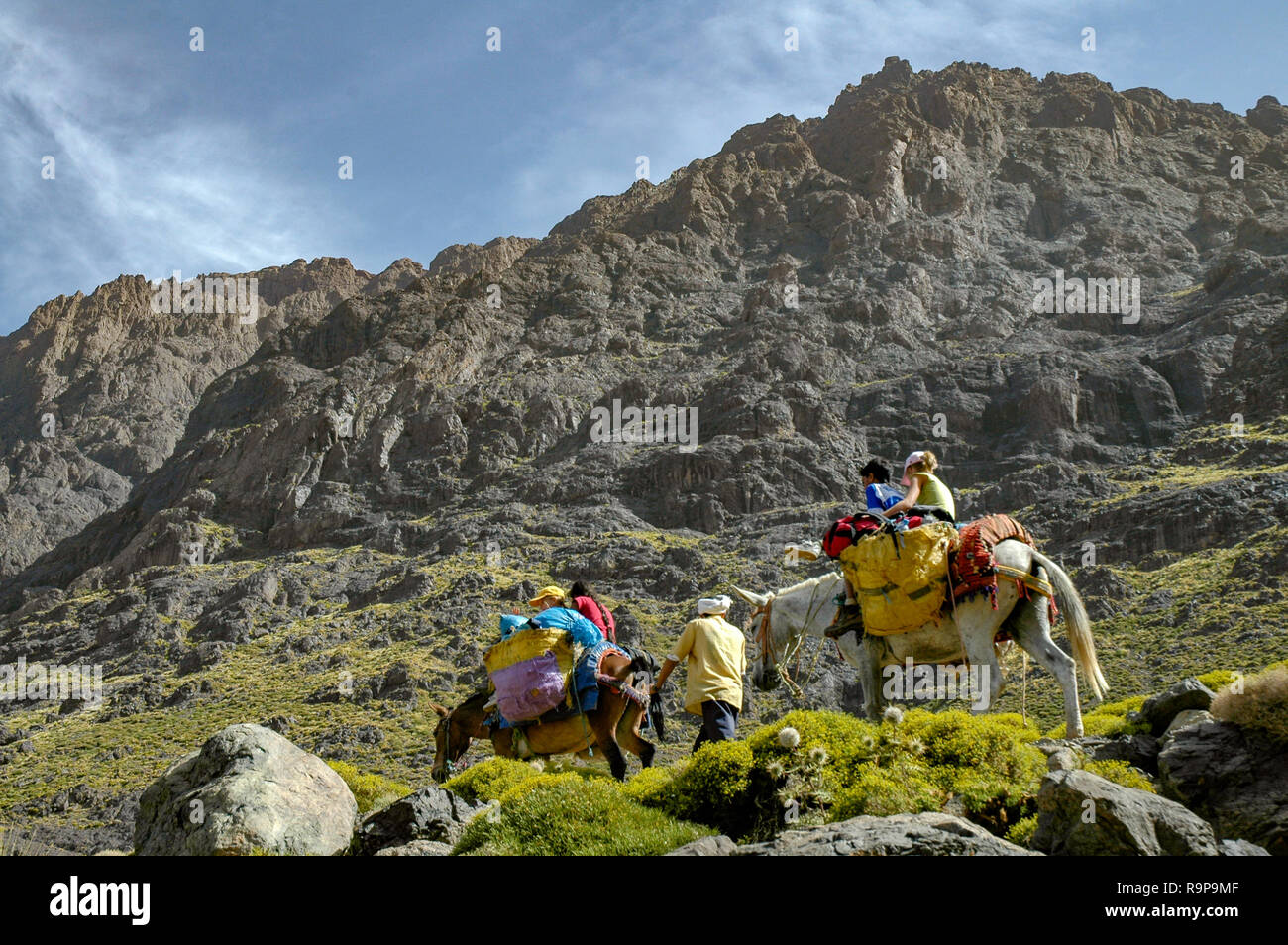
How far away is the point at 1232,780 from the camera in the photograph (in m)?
8.39

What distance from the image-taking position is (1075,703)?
38.8 ft

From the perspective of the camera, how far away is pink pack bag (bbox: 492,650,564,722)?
12945mm

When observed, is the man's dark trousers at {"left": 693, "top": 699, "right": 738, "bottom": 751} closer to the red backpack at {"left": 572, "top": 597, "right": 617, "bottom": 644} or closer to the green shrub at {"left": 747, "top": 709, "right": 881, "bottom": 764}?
the green shrub at {"left": 747, "top": 709, "right": 881, "bottom": 764}

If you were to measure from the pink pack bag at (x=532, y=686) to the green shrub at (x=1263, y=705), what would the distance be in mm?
7323

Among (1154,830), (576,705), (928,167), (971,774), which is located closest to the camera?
(1154,830)

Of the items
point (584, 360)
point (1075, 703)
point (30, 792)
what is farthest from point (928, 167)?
point (1075, 703)

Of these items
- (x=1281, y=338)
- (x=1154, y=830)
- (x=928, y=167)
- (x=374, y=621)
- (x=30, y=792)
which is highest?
(x=928, y=167)

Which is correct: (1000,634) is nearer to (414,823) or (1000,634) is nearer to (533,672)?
(533,672)

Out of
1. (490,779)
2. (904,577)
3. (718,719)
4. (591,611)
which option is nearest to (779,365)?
(591,611)

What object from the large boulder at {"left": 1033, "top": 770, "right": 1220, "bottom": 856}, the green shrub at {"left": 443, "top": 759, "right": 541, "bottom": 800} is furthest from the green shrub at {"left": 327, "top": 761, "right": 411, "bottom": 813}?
the large boulder at {"left": 1033, "top": 770, "right": 1220, "bottom": 856}

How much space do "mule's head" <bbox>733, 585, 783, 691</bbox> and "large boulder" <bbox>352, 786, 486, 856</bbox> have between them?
238 inches
